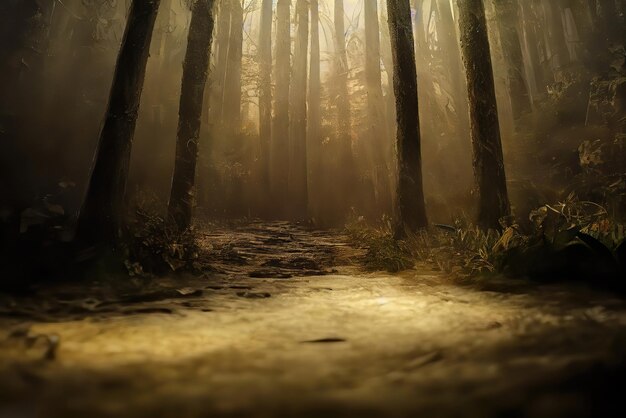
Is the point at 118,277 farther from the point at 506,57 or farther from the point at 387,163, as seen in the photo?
the point at 506,57

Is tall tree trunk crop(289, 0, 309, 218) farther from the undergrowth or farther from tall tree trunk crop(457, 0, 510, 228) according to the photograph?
tall tree trunk crop(457, 0, 510, 228)

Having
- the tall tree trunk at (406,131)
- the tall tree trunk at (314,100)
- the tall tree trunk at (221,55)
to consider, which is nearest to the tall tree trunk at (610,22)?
the tall tree trunk at (406,131)

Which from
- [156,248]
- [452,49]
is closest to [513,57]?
[452,49]

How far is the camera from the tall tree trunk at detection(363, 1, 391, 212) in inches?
595

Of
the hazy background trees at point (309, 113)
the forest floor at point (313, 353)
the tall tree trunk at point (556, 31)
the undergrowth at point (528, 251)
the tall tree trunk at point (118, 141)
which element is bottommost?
the forest floor at point (313, 353)

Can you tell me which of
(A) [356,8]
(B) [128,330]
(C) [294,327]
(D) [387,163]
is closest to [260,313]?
(C) [294,327]

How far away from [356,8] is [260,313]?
25344 mm

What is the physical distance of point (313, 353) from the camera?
2.12 metres

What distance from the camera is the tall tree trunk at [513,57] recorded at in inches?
508

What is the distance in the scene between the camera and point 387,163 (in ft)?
53.3

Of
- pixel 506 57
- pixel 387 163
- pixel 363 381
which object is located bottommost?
pixel 363 381

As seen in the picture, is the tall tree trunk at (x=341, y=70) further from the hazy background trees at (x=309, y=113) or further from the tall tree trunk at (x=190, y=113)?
the tall tree trunk at (x=190, y=113)

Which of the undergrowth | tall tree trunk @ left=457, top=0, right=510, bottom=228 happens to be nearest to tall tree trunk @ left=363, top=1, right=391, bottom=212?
the undergrowth

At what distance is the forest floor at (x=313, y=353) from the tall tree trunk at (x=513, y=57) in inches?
437
